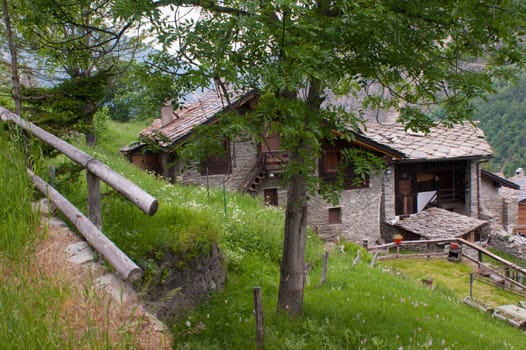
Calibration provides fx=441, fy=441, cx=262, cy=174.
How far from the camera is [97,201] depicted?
412cm

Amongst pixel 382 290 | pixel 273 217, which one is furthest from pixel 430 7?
pixel 273 217

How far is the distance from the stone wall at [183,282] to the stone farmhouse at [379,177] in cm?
1042

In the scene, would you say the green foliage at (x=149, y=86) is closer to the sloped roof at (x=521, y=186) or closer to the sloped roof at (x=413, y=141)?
the sloped roof at (x=413, y=141)

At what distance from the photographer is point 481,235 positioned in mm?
26188

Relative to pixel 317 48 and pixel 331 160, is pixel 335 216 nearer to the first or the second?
pixel 331 160

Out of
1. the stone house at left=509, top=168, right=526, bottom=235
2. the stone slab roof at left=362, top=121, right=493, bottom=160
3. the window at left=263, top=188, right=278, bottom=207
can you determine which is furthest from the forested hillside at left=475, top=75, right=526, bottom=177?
the window at left=263, top=188, right=278, bottom=207

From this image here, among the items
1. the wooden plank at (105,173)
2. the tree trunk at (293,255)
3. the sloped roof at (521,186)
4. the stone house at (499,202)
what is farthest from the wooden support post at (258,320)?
the sloped roof at (521,186)

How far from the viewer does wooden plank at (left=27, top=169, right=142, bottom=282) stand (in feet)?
10.2

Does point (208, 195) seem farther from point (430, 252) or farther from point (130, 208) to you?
point (430, 252)

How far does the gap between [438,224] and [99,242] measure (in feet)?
74.8

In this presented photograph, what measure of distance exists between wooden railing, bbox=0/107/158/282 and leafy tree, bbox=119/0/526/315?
4.35 feet

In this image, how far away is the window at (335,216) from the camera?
23.3 metres

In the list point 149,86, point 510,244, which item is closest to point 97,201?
point 149,86

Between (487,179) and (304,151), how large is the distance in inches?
1189
